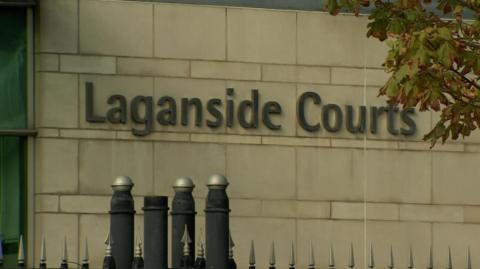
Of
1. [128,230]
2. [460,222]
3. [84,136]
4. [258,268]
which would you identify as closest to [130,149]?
[84,136]

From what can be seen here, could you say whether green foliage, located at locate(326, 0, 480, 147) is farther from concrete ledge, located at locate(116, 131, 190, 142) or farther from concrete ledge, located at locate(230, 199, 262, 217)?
concrete ledge, located at locate(230, 199, 262, 217)

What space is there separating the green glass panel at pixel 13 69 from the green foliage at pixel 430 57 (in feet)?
17.7

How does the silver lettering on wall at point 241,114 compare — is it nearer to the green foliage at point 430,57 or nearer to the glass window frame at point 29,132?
the glass window frame at point 29,132

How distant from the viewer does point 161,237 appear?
728 inches

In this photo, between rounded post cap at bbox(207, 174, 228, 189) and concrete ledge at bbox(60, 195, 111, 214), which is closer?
rounded post cap at bbox(207, 174, 228, 189)

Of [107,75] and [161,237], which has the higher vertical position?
[107,75]

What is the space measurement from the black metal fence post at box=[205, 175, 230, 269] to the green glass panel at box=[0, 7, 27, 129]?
6.40 meters

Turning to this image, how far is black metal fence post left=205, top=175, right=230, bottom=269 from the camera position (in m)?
18.5

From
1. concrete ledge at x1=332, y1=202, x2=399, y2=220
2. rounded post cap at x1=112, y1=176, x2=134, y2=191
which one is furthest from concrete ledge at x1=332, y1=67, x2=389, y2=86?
rounded post cap at x1=112, y1=176, x2=134, y2=191

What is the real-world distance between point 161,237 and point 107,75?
6.37 metres

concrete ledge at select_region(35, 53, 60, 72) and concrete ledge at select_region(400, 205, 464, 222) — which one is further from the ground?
concrete ledge at select_region(35, 53, 60, 72)

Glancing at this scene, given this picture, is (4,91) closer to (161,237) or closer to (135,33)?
(135,33)

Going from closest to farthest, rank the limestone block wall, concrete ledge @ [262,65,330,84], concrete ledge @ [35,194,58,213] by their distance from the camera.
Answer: concrete ledge @ [35,194,58,213] < the limestone block wall < concrete ledge @ [262,65,330,84]

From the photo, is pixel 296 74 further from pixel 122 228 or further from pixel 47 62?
pixel 122 228
